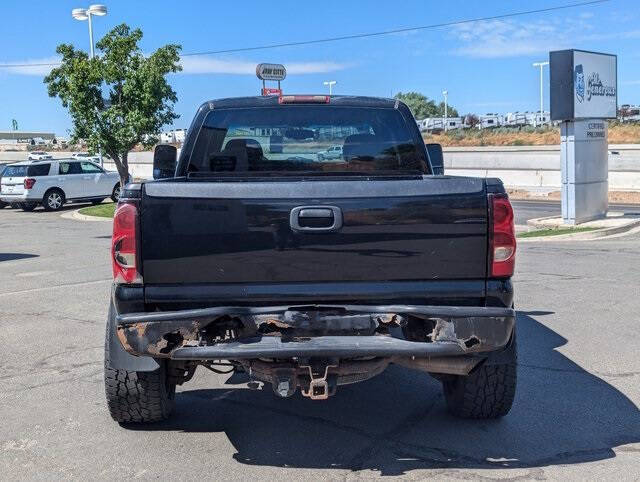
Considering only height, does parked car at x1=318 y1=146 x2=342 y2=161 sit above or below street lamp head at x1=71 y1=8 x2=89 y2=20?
below

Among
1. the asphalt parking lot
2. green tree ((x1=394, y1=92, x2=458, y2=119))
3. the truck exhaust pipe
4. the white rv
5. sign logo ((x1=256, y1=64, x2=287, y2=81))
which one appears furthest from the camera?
green tree ((x1=394, y1=92, x2=458, y2=119))

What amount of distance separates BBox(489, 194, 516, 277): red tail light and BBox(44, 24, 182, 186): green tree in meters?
21.0

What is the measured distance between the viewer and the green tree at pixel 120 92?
23.9m

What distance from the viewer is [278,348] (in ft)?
12.5

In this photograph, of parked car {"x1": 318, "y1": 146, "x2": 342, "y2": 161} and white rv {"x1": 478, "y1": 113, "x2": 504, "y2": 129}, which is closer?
parked car {"x1": 318, "y1": 146, "x2": 342, "y2": 161}

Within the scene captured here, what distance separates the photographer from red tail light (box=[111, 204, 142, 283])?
12.9 feet

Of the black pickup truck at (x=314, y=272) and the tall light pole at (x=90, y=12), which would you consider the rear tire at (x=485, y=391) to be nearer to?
the black pickup truck at (x=314, y=272)

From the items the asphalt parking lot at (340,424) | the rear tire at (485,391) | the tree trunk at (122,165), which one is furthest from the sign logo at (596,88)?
the tree trunk at (122,165)

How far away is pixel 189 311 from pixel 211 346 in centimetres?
21

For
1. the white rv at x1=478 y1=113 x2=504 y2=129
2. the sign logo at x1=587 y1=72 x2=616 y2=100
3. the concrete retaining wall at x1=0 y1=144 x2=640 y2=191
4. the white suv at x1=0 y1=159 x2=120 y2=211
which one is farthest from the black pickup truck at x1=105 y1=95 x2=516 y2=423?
the white rv at x1=478 y1=113 x2=504 y2=129

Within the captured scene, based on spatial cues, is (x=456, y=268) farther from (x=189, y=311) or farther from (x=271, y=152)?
(x=271, y=152)

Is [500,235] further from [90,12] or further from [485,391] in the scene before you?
[90,12]

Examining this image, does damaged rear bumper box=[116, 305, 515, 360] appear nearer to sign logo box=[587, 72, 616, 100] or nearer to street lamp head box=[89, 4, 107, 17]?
sign logo box=[587, 72, 616, 100]

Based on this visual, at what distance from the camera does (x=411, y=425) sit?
485 centimetres
